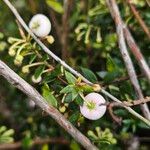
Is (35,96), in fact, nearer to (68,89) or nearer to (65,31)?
(68,89)

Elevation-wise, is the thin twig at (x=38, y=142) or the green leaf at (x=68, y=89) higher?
the green leaf at (x=68, y=89)

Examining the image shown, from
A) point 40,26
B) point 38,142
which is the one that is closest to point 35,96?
point 40,26

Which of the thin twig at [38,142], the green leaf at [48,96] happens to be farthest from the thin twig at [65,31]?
the green leaf at [48,96]

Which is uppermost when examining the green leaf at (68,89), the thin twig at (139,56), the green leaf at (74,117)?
the thin twig at (139,56)

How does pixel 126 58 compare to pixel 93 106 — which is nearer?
pixel 93 106

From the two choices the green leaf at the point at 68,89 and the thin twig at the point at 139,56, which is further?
the thin twig at the point at 139,56

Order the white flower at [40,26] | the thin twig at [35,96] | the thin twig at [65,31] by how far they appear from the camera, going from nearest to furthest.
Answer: the thin twig at [35,96] → the white flower at [40,26] → the thin twig at [65,31]

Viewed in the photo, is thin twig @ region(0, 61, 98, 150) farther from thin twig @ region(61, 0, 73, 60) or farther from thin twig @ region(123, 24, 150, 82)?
thin twig @ region(61, 0, 73, 60)

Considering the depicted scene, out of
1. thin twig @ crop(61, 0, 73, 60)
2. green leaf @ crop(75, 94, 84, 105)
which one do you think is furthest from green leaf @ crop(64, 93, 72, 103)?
thin twig @ crop(61, 0, 73, 60)

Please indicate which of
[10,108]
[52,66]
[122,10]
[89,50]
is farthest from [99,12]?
[10,108]

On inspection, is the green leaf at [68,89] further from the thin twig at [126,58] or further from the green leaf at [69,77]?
the thin twig at [126,58]

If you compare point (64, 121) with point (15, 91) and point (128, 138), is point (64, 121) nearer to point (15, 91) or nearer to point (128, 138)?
point (128, 138)
